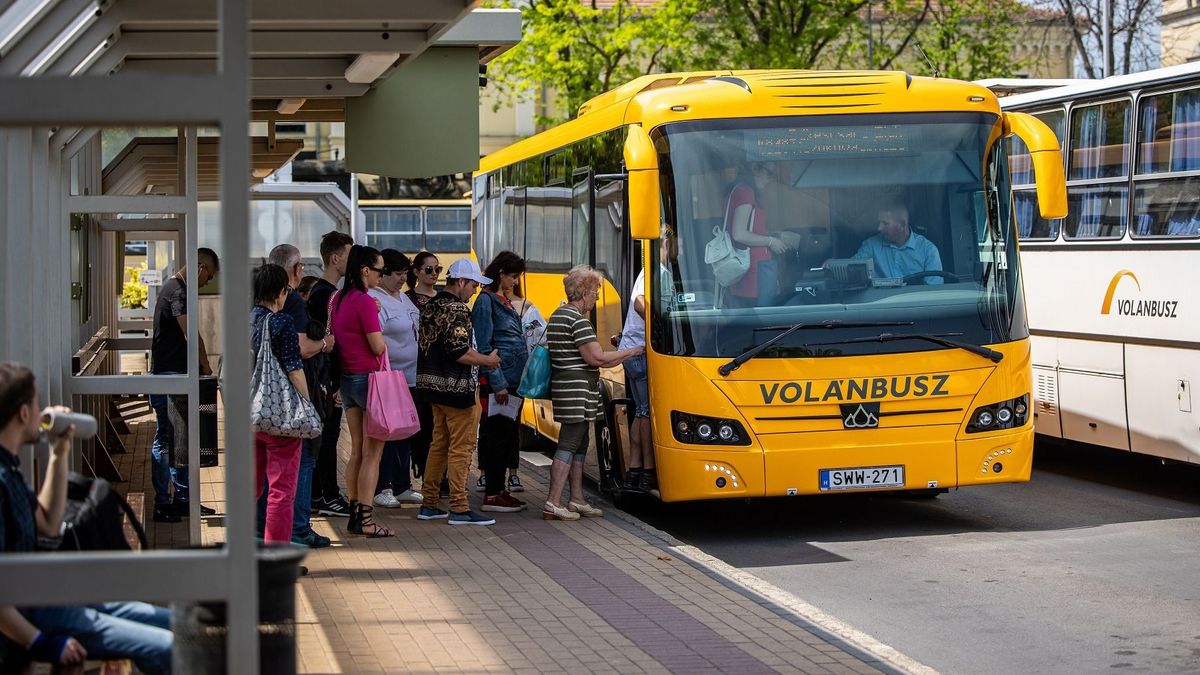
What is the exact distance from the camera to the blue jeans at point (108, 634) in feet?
18.1

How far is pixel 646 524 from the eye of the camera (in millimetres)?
11875

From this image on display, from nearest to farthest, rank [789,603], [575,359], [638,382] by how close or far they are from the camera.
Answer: [789,603] → [575,359] → [638,382]

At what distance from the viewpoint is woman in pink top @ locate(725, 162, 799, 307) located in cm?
1109

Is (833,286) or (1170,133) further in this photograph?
(1170,133)

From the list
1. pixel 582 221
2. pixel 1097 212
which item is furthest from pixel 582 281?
pixel 1097 212

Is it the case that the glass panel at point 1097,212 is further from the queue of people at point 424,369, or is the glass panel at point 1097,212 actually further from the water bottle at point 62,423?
the water bottle at point 62,423

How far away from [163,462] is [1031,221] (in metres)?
8.09

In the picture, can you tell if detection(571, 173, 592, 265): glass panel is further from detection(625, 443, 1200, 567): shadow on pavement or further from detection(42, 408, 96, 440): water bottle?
detection(42, 408, 96, 440): water bottle

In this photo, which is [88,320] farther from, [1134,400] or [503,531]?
[1134,400]

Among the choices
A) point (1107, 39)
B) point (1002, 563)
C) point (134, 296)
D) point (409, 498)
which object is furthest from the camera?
point (1107, 39)

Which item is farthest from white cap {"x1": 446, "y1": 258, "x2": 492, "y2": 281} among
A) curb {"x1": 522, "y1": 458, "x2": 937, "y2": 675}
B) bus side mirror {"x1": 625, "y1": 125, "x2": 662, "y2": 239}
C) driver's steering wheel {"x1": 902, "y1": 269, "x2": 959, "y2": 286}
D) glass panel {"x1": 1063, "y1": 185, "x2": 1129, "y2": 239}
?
glass panel {"x1": 1063, "y1": 185, "x2": 1129, "y2": 239}

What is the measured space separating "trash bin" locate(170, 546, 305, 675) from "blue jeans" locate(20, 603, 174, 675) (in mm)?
119

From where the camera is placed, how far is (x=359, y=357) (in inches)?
427

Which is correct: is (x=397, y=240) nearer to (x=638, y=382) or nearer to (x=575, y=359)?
(x=638, y=382)
